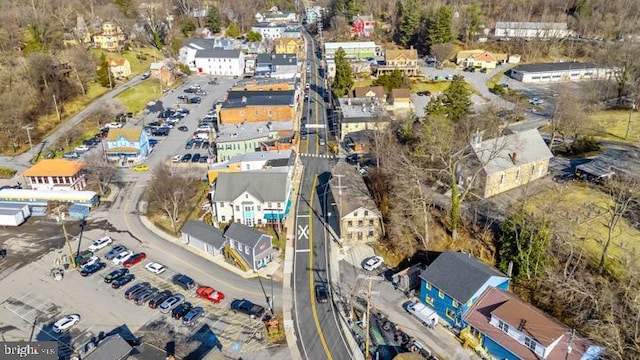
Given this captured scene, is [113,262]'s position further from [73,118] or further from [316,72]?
[316,72]

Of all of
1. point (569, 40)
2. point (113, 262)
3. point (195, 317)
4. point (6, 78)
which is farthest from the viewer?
point (569, 40)

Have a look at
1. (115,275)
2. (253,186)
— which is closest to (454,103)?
(253,186)

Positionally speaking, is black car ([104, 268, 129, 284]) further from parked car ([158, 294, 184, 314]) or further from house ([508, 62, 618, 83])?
house ([508, 62, 618, 83])

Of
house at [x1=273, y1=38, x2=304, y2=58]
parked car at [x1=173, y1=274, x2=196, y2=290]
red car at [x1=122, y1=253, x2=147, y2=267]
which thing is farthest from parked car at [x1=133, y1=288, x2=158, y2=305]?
house at [x1=273, y1=38, x2=304, y2=58]

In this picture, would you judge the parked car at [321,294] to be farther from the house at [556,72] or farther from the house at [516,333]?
the house at [556,72]

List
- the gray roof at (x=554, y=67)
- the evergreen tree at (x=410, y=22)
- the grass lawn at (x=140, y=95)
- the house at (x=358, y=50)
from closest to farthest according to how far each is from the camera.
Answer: the grass lawn at (x=140, y=95)
the gray roof at (x=554, y=67)
the house at (x=358, y=50)
the evergreen tree at (x=410, y=22)

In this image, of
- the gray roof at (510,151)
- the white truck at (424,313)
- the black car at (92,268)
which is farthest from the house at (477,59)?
the black car at (92,268)

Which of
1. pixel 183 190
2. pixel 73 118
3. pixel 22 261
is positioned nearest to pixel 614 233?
pixel 183 190
